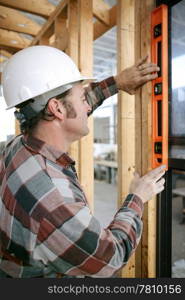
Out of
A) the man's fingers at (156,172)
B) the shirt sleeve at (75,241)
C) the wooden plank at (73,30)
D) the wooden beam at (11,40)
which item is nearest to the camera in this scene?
the shirt sleeve at (75,241)

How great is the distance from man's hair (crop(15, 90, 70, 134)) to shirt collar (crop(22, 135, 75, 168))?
10cm

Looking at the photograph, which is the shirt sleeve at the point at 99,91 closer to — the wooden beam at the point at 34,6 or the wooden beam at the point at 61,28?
the wooden beam at the point at 61,28

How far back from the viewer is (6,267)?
1232 millimetres

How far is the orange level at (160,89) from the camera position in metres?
1.43

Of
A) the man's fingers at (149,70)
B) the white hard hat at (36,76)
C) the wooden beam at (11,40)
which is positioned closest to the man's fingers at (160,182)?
the man's fingers at (149,70)

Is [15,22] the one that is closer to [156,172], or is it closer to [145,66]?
[145,66]

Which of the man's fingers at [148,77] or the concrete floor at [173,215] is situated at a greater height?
the man's fingers at [148,77]

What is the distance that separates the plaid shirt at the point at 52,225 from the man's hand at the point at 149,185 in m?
0.06

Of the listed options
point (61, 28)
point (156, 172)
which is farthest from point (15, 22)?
point (156, 172)

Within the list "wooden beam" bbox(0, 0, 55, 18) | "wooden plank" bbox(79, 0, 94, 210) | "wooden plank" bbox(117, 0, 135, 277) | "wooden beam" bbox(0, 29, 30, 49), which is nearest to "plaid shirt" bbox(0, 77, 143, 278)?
"wooden plank" bbox(117, 0, 135, 277)

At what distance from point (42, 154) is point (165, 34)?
3.16 feet

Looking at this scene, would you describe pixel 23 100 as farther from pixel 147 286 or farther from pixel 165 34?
pixel 147 286

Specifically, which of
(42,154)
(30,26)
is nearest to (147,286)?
(42,154)

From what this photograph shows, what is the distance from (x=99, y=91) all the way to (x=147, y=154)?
60cm
